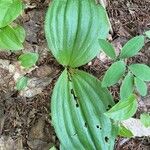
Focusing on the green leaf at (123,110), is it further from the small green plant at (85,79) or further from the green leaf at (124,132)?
the green leaf at (124,132)

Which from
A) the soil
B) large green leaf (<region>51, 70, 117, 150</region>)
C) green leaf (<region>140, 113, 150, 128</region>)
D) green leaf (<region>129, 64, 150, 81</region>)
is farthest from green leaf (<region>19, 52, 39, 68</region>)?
green leaf (<region>140, 113, 150, 128</region>)

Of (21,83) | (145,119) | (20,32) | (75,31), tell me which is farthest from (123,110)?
(20,32)

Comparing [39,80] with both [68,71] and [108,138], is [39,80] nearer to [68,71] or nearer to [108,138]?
[68,71]

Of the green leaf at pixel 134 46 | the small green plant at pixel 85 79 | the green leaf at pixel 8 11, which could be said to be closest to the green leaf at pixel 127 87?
the small green plant at pixel 85 79

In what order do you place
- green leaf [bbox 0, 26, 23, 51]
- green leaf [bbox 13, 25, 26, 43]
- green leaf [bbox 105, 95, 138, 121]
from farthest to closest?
1. green leaf [bbox 13, 25, 26, 43]
2. green leaf [bbox 0, 26, 23, 51]
3. green leaf [bbox 105, 95, 138, 121]

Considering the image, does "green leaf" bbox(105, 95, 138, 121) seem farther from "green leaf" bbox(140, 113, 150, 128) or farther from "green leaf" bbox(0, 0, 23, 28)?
"green leaf" bbox(0, 0, 23, 28)

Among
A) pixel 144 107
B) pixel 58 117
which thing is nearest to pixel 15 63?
pixel 58 117

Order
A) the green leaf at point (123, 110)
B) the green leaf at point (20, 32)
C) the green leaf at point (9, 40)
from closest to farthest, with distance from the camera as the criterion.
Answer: the green leaf at point (123, 110)
the green leaf at point (9, 40)
the green leaf at point (20, 32)
